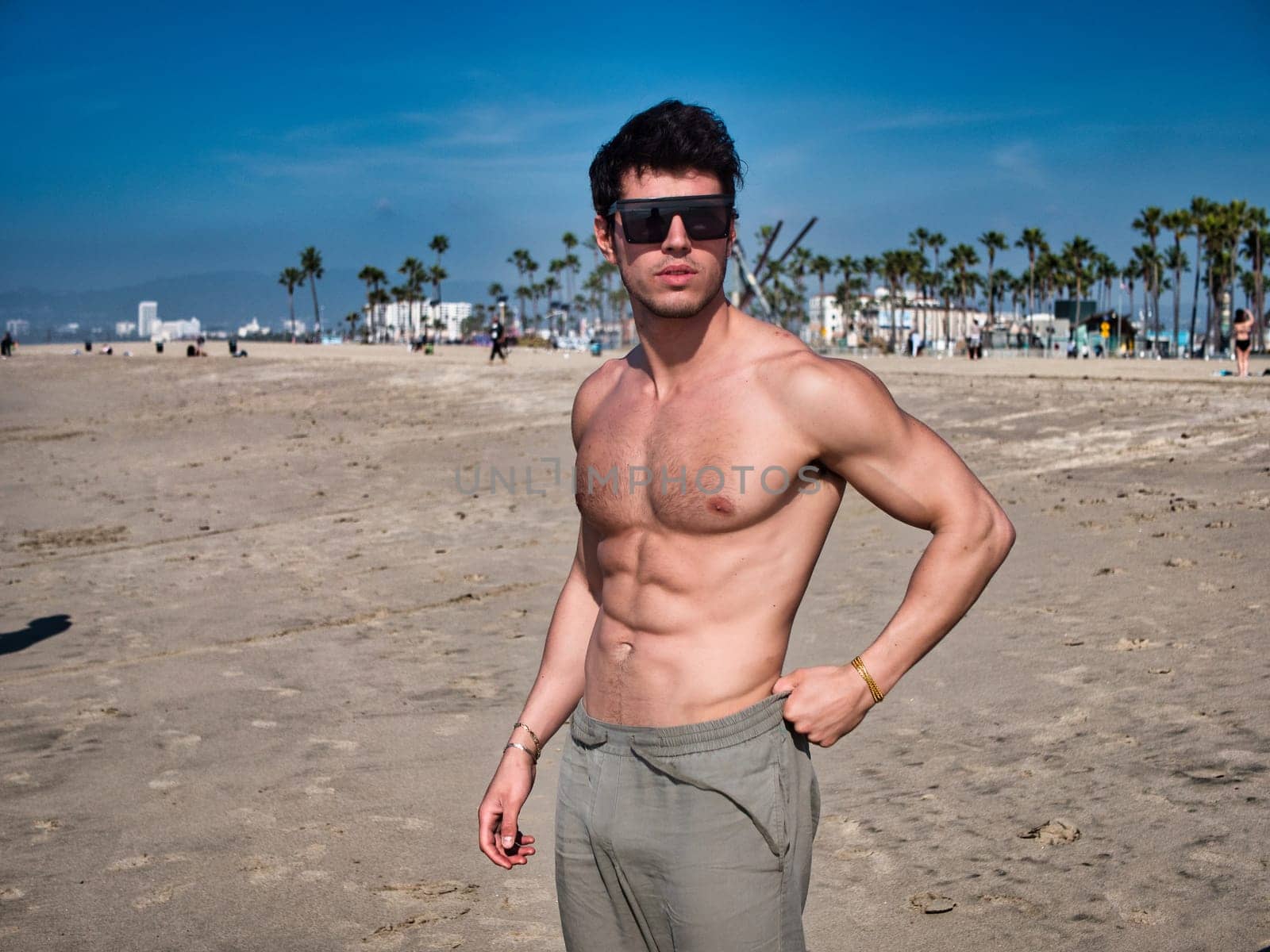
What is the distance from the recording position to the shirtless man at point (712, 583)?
6.97 ft

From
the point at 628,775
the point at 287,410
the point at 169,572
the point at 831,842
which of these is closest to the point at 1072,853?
the point at 831,842

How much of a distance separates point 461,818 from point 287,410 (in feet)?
62.0

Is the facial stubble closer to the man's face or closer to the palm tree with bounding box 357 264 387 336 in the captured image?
the man's face

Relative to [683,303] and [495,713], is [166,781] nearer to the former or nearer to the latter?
[495,713]

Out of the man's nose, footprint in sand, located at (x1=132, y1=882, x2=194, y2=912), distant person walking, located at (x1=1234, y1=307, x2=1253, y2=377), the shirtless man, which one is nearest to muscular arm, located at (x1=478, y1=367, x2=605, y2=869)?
the shirtless man

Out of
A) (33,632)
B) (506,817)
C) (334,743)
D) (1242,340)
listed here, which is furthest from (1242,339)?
(506,817)

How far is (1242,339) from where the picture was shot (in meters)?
22.1

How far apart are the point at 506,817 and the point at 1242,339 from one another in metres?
A: 23.0

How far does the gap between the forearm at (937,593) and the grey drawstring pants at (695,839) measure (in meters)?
0.21

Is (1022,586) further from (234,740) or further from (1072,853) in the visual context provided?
(234,740)

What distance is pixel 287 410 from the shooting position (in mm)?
22938

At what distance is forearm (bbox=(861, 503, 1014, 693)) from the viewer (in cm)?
212

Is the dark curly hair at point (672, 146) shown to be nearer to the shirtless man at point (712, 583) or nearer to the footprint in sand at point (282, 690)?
the shirtless man at point (712, 583)

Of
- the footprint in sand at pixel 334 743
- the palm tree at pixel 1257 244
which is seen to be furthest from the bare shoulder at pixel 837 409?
the palm tree at pixel 1257 244
